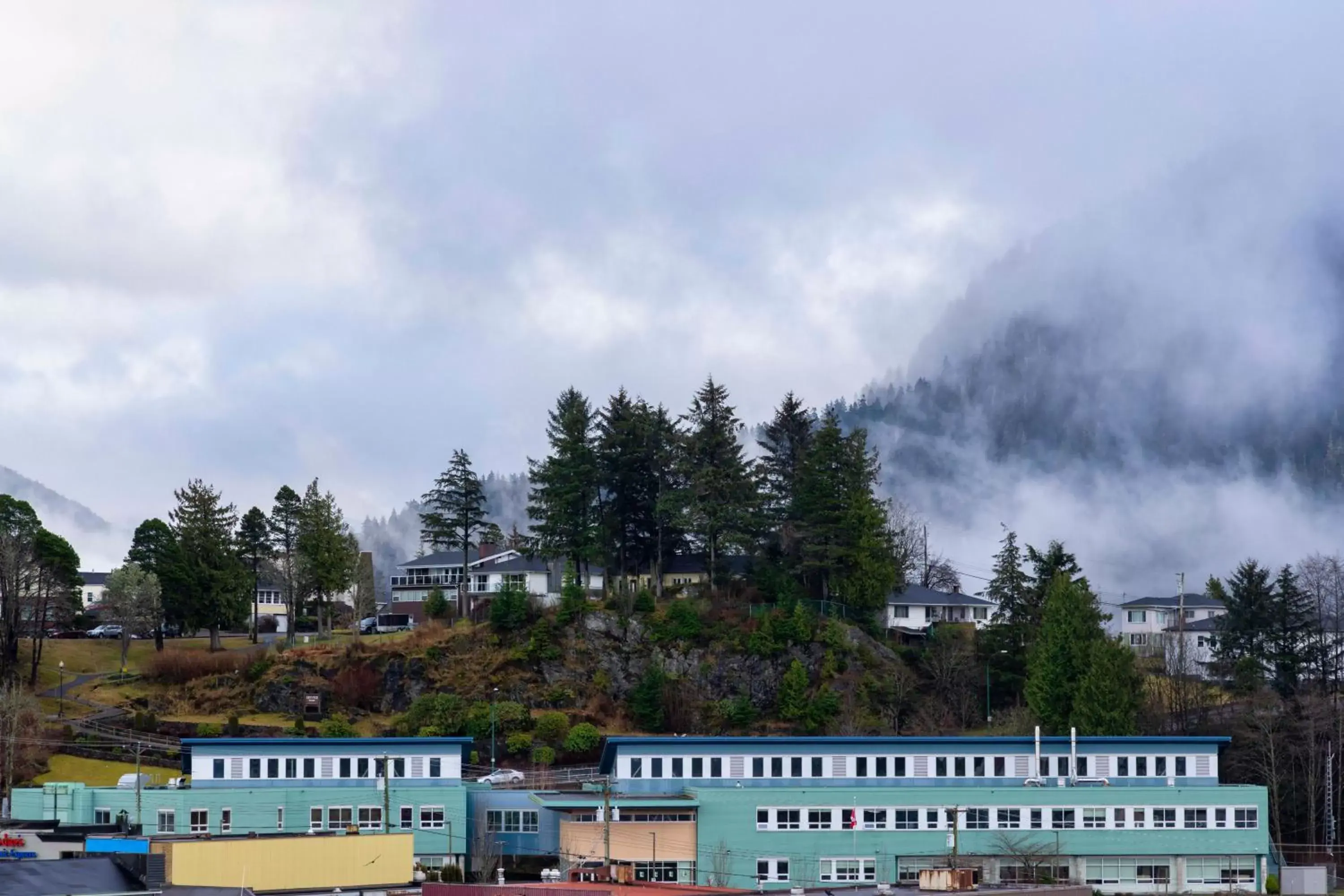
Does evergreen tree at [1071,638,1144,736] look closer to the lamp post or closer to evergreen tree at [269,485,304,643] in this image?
the lamp post

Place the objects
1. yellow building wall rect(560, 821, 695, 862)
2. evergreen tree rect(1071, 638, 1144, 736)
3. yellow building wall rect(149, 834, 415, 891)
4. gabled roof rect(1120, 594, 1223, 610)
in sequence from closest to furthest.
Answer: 1. yellow building wall rect(149, 834, 415, 891)
2. yellow building wall rect(560, 821, 695, 862)
3. evergreen tree rect(1071, 638, 1144, 736)
4. gabled roof rect(1120, 594, 1223, 610)

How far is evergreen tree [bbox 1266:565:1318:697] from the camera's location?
3661 inches

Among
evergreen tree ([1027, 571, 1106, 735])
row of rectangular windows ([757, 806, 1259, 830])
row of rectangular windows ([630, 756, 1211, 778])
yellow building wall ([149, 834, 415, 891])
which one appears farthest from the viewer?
evergreen tree ([1027, 571, 1106, 735])

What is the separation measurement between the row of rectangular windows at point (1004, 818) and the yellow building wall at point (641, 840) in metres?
3.53

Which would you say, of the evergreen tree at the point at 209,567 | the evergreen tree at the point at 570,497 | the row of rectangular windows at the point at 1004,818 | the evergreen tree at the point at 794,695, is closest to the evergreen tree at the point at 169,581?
the evergreen tree at the point at 209,567

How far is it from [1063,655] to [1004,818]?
1552 centimetres

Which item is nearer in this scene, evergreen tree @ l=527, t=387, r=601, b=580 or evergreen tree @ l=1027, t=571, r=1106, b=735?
evergreen tree @ l=1027, t=571, r=1106, b=735

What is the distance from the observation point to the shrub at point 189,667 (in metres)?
98.7

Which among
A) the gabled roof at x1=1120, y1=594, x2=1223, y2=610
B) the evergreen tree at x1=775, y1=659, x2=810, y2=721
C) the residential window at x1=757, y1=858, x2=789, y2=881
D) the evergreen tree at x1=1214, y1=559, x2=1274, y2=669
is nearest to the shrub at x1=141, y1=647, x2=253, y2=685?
the evergreen tree at x1=775, y1=659, x2=810, y2=721

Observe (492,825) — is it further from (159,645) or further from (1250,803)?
(159,645)

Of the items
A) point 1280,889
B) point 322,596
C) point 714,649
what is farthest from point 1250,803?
point 322,596

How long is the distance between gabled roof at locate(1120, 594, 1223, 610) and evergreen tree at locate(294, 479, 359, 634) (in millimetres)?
66681

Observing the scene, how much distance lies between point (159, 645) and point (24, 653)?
9.01 meters

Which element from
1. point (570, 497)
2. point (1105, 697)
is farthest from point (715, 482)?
point (1105, 697)
